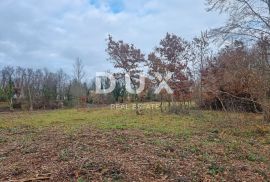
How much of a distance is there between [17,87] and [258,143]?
120 feet

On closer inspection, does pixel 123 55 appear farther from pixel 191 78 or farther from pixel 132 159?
pixel 132 159

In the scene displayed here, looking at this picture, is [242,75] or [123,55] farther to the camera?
[123,55]

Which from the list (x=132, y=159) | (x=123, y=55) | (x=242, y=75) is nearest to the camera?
(x=132, y=159)

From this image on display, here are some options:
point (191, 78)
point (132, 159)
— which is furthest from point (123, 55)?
point (132, 159)

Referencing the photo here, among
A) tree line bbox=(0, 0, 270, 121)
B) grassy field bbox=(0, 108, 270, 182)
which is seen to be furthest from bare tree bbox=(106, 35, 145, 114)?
grassy field bbox=(0, 108, 270, 182)

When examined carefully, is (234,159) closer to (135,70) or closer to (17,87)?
(135,70)

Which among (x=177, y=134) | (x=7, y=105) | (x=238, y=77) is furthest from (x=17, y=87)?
(x=177, y=134)

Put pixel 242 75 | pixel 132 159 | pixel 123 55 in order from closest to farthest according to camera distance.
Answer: pixel 132 159 < pixel 242 75 < pixel 123 55

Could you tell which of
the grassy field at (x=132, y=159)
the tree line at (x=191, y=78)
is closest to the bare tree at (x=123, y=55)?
the tree line at (x=191, y=78)

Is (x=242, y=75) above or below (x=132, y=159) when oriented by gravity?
above

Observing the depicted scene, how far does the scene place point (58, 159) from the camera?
600 centimetres

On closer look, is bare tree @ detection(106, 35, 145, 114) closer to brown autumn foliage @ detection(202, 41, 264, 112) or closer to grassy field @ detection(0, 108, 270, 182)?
brown autumn foliage @ detection(202, 41, 264, 112)

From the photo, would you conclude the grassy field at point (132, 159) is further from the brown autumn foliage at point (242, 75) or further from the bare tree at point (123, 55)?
the bare tree at point (123, 55)

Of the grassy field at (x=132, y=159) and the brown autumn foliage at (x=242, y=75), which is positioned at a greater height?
the brown autumn foliage at (x=242, y=75)
